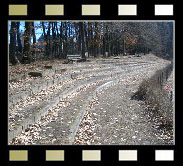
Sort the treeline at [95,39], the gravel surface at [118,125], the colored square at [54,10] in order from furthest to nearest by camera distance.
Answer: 1. the treeline at [95,39]
2. the gravel surface at [118,125]
3. the colored square at [54,10]

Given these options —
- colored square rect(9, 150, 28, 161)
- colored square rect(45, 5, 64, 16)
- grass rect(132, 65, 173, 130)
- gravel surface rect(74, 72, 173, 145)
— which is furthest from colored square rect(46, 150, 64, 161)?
grass rect(132, 65, 173, 130)

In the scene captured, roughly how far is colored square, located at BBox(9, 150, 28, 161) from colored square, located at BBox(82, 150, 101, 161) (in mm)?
942

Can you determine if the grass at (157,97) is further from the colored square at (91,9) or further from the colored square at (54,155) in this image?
the colored square at (54,155)

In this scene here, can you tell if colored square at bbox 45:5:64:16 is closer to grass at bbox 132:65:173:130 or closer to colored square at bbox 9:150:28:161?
colored square at bbox 9:150:28:161

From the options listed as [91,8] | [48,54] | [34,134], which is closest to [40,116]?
[34,134]

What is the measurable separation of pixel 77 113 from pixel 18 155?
2922 mm

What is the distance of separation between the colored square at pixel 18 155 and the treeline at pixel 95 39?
9.00 ft

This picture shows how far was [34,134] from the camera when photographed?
5.16 m

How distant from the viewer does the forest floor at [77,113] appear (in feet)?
17.4

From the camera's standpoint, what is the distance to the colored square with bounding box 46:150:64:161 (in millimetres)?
3924

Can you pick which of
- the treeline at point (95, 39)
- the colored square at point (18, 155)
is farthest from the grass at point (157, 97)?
the colored square at point (18, 155)

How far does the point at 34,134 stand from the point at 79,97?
150 inches

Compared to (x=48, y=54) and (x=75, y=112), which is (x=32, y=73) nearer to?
(x=75, y=112)
